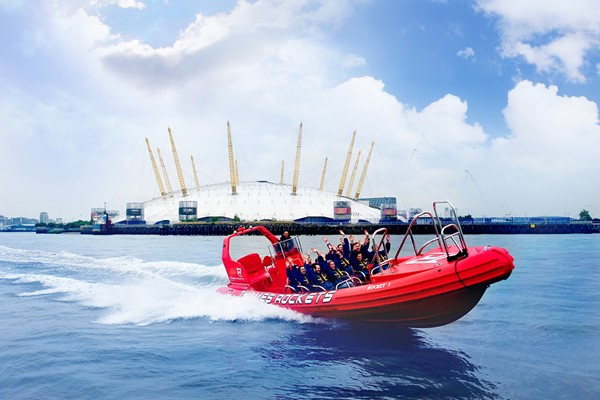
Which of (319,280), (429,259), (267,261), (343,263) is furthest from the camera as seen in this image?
(267,261)

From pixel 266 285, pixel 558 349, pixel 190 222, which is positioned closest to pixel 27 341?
pixel 266 285

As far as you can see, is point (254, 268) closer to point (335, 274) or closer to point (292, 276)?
point (292, 276)

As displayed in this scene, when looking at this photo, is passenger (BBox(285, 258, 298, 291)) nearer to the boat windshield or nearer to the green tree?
the boat windshield

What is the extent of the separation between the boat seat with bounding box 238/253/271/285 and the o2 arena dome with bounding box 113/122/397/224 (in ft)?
311

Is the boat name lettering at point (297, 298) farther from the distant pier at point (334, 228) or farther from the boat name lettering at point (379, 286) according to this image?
the distant pier at point (334, 228)

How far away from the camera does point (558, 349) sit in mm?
11555

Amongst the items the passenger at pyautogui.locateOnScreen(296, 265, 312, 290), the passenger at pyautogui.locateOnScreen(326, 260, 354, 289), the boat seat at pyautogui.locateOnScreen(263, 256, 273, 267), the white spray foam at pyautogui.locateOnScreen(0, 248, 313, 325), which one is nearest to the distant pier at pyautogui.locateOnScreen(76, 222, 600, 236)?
the white spray foam at pyautogui.locateOnScreen(0, 248, 313, 325)

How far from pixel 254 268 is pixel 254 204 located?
335 ft

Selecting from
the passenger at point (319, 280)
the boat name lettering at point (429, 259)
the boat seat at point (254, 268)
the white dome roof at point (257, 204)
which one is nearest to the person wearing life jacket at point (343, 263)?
the passenger at point (319, 280)

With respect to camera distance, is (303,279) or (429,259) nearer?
(429,259)

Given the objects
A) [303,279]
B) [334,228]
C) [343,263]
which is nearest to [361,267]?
[343,263]

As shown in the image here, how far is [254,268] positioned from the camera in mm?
17078

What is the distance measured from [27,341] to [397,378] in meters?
9.14

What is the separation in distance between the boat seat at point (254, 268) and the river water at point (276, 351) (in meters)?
1.10
